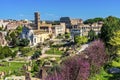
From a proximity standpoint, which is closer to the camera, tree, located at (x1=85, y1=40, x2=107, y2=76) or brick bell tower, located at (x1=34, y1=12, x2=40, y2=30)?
tree, located at (x1=85, y1=40, x2=107, y2=76)

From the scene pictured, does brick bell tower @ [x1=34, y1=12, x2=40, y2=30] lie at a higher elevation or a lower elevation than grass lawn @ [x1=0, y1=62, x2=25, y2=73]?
higher

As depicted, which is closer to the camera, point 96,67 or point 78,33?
point 96,67

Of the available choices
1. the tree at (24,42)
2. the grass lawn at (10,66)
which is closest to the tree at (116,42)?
the grass lawn at (10,66)

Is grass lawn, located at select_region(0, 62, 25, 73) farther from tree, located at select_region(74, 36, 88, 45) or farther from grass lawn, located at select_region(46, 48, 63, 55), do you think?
tree, located at select_region(74, 36, 88, 45)

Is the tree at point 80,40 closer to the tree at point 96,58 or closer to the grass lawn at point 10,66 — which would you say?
the grass lawn at point 10,66

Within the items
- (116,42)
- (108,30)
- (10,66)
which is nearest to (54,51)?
(10,66)

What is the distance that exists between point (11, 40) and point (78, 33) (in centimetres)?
1436

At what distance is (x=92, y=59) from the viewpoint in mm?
31312

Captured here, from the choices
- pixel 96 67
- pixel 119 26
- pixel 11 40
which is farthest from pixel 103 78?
pixel 11 40

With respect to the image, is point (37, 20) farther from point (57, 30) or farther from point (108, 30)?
point (108, 30)

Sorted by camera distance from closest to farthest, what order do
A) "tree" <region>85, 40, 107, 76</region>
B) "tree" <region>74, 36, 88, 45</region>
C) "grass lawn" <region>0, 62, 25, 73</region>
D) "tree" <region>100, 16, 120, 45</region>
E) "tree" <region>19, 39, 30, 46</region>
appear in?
"tree" <region>85, 40, 107, 76</region> < "grass lawn" <region>0, 62, 25, 73</region> < "tree" <region>100, 16, 120, 45</region> < "tree" <region>74, 36, 88, 45</region> < "tree" <region>19, 39, 30, 46</region>

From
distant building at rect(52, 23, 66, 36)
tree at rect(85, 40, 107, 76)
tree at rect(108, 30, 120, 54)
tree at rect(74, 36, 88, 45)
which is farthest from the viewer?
distant building at rect(52, 23, 66, 36)

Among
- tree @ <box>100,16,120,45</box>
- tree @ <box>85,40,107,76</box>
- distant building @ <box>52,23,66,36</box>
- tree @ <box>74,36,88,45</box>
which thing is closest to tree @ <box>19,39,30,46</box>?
tree @ <box>74,36,88,45</box>

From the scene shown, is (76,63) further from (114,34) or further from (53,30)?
(53,30)
